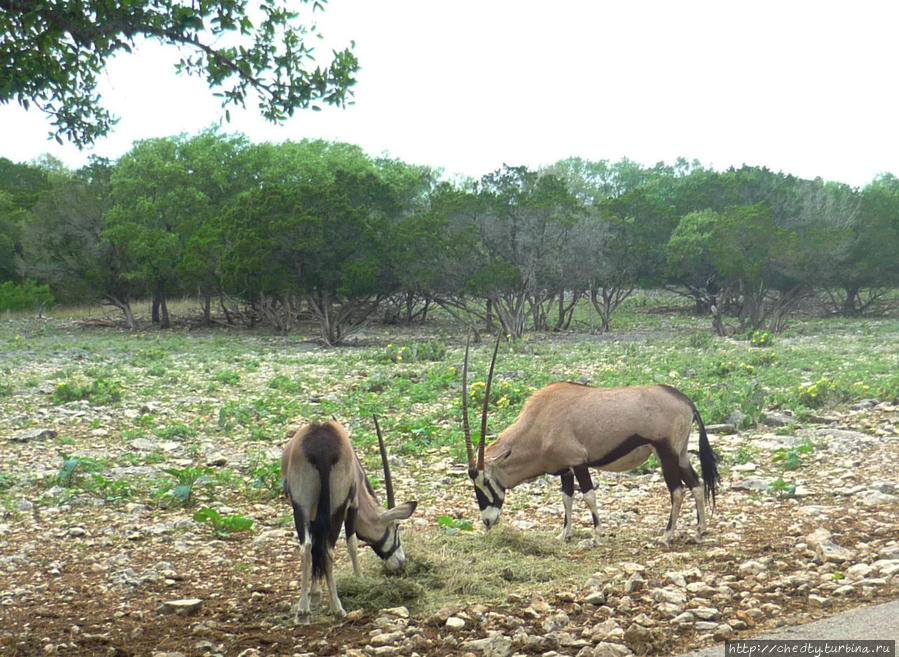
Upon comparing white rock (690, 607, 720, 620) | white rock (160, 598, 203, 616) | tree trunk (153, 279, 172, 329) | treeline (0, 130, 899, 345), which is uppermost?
treeline (0, 130, 899, 345)

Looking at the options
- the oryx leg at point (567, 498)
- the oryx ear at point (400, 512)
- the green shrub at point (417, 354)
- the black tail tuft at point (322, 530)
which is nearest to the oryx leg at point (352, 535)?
the oryx ear at point (400, 512)

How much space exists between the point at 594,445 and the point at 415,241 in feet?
99.2

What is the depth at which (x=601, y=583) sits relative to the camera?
6480mm

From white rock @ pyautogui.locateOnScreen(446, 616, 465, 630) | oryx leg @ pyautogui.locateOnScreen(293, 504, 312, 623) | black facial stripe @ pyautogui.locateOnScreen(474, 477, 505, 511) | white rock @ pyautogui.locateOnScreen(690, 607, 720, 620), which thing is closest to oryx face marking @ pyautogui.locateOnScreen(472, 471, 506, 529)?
black facial stripe @ pyautogui.locateOnScreen(474, 477, 505, 511)

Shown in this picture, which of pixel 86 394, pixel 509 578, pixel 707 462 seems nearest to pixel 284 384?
pixel 86 394

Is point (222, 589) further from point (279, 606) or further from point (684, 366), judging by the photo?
point (684, 366)

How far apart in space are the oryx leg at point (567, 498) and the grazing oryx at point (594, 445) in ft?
0.03

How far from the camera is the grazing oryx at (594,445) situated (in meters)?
8.01

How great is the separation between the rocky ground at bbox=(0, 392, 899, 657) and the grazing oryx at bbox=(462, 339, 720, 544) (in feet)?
1.51

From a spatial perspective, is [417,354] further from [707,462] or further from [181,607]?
[181,607]

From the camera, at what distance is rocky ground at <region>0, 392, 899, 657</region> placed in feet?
18.3

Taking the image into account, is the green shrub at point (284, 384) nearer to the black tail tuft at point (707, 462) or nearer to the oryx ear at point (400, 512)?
the black tail tuft at point (707, 462)

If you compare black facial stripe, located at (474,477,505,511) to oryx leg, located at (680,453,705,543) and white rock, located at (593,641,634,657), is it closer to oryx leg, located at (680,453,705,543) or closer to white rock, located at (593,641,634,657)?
oryx leg, located at (680,453,705,543)

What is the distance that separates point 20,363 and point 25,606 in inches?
800
